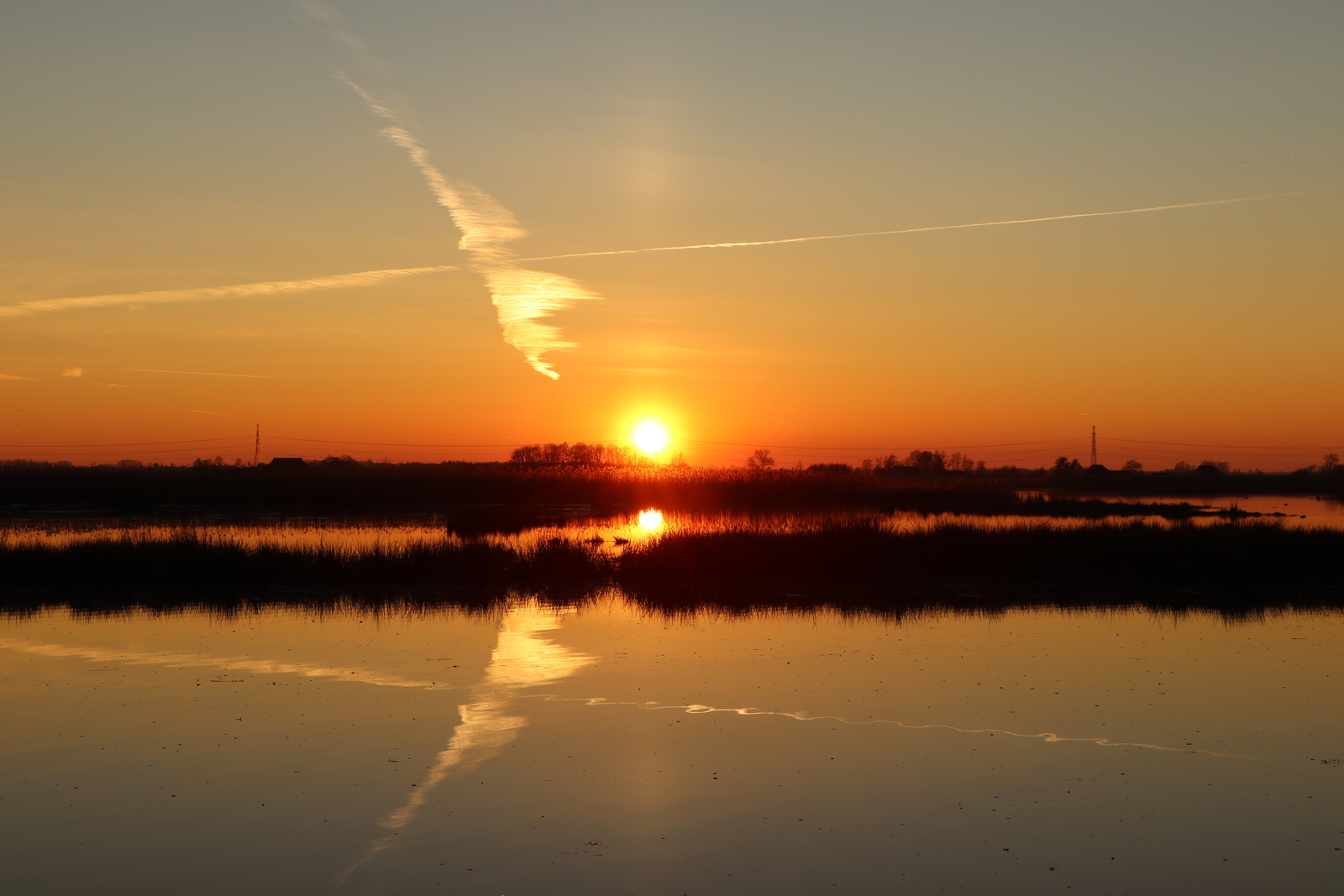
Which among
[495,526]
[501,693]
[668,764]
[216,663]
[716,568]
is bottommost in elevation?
[668,764]

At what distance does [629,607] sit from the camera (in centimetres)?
1964

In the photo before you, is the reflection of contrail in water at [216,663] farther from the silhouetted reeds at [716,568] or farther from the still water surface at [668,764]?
the silhouetted reeds at [716,568]

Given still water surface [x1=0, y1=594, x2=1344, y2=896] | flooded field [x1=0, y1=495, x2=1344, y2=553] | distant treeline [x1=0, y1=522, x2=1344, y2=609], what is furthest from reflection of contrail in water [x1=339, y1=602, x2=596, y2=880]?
flooded field [x1=0, y1=495, x2=1344, y2=553]

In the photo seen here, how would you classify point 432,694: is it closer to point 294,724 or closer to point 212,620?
point 294,724

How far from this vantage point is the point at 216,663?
46.4 feet

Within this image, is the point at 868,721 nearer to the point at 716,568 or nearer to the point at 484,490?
Answer: the point at 716,568

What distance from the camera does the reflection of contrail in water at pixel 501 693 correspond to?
868cm

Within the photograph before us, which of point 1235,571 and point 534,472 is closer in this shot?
point 1235,571

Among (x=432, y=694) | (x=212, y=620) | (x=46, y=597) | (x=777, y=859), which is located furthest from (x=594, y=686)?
(x=46, y=597)

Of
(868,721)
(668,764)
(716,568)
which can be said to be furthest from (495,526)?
(668,764)

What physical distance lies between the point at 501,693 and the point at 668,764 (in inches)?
139

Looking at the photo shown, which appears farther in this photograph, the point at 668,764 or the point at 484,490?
the point at 484,490

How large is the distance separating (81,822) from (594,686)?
19.6 ft

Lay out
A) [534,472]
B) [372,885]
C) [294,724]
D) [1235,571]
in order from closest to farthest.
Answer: [372,885] < [294,724] < [1235,571] < [534,472]
